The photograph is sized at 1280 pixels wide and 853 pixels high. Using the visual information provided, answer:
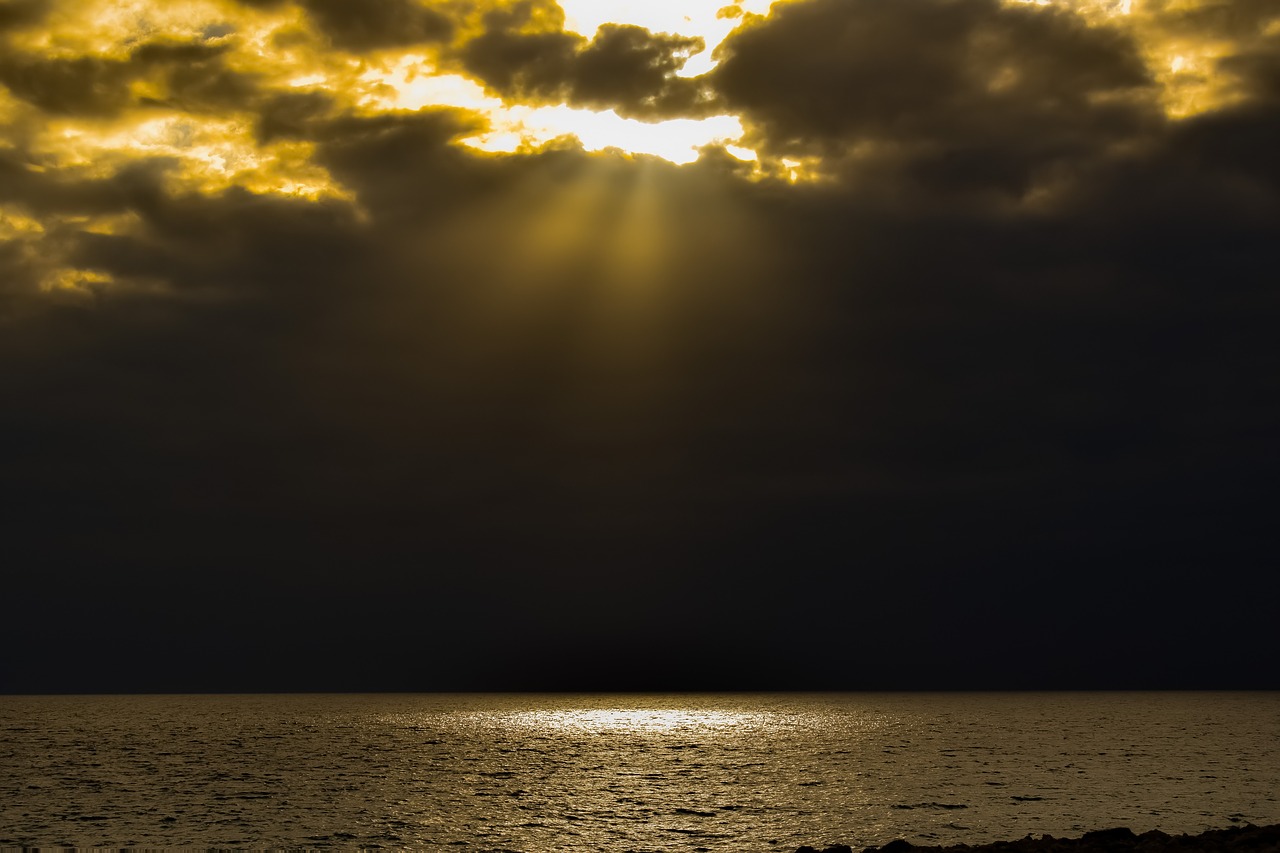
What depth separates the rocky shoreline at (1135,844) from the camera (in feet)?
126

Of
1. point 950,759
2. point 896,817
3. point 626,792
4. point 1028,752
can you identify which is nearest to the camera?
point 896,817

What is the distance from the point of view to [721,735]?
577 feet

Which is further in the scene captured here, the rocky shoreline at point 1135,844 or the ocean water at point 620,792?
the ocean water at point 620,792

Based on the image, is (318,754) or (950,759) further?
(318,754)

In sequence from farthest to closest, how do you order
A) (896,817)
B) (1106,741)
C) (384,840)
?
1. (1106,741)
2. (896,817)
3. (384,840)

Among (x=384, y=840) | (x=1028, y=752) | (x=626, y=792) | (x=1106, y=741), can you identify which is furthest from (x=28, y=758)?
(x=1106, y=741)

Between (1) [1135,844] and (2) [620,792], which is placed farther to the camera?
(2) [620,792]

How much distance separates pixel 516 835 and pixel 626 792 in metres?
23.6

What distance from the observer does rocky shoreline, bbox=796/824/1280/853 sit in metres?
38.4

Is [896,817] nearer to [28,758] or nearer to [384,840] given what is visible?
[384,840]

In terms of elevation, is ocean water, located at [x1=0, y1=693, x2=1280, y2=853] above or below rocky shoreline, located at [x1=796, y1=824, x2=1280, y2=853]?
below

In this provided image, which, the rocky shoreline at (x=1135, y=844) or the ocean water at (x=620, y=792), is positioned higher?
the rocky shoreline at (x=1135, y=844)

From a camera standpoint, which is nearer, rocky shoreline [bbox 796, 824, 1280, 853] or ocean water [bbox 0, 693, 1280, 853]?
rocky shoreline [bbox 796, 824, 1280, 853]

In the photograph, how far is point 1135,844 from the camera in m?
41.5
